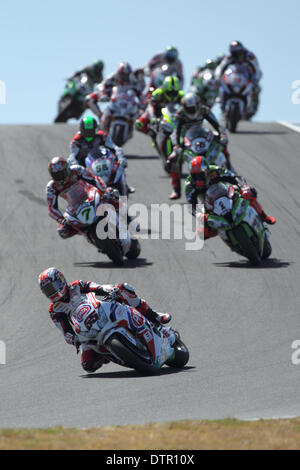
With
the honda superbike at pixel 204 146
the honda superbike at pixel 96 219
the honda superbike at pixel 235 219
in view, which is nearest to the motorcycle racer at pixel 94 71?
the honda superbike at pixel 204 146

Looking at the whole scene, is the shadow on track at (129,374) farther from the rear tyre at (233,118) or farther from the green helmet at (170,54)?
the rear tyre at (233,118)

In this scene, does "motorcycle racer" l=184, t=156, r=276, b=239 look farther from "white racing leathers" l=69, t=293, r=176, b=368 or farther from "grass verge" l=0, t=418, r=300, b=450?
"grass verge" l=0, t=418, r=300, b=450

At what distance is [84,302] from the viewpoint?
1195 centimetres

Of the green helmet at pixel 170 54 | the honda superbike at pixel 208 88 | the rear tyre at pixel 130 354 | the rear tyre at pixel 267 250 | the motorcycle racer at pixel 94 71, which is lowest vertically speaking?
the motorcycle racer at pixel 94 71

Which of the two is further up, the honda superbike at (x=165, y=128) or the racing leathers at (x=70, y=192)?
the racing leathers at (x=70, y=192)

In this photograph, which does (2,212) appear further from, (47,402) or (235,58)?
(47,402)

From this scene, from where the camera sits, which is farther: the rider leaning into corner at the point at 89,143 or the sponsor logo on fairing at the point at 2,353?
the rider leaning into corner at the point at 89,143

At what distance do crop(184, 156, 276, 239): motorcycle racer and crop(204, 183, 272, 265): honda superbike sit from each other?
93mm

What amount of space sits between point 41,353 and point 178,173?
1090cm

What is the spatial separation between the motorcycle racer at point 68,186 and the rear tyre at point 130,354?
6.96 meters

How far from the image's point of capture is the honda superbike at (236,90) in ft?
101

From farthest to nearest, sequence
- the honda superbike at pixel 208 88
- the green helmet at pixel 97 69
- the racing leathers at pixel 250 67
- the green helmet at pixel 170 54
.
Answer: the green helmet at pixel 97 69
the honda superbike at pixel 208 88
the racing leathers at pixel 250 67
the green helmet at pixel 170 54

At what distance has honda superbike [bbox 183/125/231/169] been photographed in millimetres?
22156
